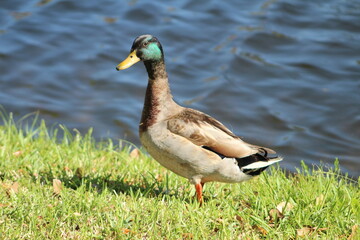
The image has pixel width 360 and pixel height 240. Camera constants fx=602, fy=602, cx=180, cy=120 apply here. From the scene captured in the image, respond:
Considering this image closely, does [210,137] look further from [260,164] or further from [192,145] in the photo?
[260,164]

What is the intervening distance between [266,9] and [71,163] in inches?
257

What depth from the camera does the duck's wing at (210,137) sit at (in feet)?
13.8

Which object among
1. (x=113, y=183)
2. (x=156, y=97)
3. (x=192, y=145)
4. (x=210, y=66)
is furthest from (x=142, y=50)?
(x=210, y=66)

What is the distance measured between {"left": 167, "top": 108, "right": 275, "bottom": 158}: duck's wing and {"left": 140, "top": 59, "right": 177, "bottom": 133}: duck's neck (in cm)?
11

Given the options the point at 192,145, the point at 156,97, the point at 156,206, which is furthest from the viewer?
the point at 156,97

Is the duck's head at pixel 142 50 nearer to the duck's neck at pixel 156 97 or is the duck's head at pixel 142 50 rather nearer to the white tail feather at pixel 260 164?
the duck's neck at pixel 156 97

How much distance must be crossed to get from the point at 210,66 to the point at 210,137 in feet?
16.9

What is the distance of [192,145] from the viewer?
13.7ft

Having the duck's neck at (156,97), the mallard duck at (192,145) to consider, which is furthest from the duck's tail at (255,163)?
the duck's neck at (156,97)

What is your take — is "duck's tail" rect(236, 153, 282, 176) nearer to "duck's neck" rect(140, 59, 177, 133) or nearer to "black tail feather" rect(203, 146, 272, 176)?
"black tail feather" rect(203, 146, 272, 176)

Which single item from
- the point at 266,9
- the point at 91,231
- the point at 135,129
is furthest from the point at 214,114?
the point at 91,231

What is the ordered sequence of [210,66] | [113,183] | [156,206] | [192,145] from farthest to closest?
[210,66] → [113,183] → [192,145] → [156,206]

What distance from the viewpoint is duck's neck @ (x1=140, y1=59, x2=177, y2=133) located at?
439cm

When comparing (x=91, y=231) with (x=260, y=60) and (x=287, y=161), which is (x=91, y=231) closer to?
(x=287, y=161)
